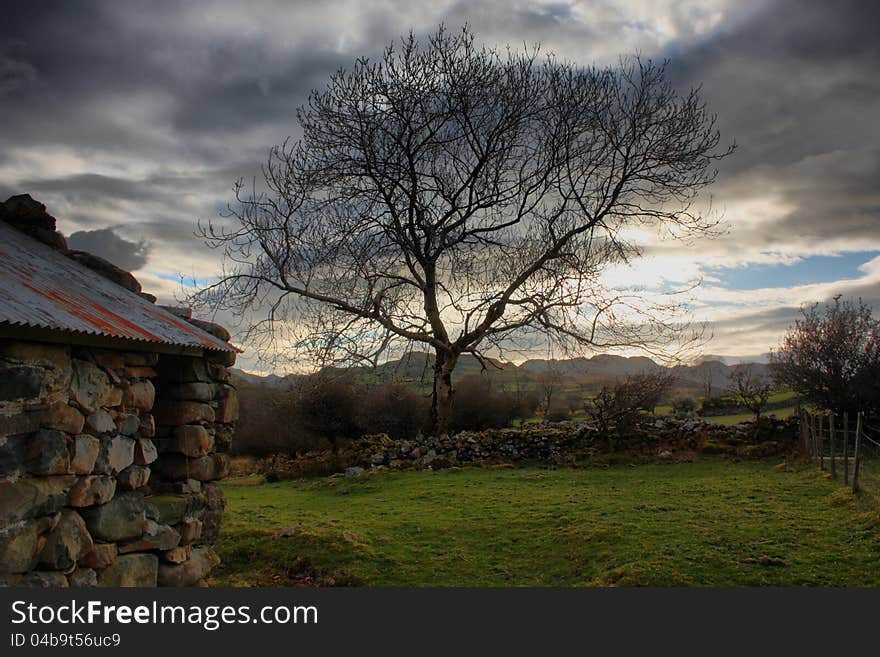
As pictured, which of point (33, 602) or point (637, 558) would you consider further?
point (637, 558)

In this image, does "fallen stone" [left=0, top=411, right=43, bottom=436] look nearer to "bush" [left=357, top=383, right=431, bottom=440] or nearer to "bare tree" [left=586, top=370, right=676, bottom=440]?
"bare tree" [left=586, top=370, right=676, bottom=440]

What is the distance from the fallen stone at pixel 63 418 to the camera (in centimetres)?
470

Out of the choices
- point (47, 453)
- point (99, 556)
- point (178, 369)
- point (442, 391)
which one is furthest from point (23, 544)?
point (442, 391)

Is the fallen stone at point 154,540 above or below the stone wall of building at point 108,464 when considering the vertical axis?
below

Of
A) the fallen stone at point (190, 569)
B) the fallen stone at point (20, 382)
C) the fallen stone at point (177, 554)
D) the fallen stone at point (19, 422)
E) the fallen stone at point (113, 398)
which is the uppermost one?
the fallen stone at point (20, 382)

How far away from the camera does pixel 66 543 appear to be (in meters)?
4.80

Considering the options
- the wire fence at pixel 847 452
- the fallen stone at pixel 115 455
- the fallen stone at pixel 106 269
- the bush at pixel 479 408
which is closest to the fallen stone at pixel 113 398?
the fallen stone at pixel 115 455

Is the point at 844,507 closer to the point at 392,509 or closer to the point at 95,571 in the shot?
the point at 392,509

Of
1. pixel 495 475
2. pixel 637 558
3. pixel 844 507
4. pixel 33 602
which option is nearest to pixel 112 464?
pixel 33 602

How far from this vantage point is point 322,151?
16.2 meters

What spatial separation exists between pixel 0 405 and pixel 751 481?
40.9 feet

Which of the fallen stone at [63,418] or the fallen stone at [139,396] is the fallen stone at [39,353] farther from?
the fallen stone at [139,396]

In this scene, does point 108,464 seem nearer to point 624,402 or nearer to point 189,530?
point 189,530

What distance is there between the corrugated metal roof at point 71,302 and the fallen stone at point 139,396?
0.50 metres
